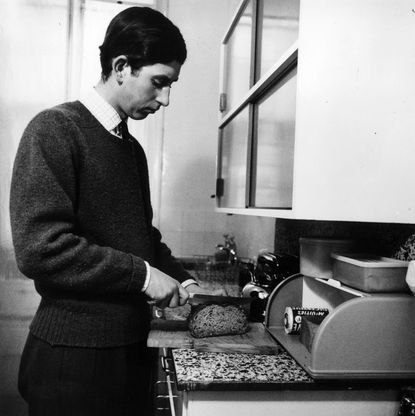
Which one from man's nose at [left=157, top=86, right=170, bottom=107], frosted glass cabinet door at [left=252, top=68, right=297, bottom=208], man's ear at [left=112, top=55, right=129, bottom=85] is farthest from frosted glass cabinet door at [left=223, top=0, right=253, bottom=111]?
man's ear at [left=112, top=55, right=129, bottom=85]

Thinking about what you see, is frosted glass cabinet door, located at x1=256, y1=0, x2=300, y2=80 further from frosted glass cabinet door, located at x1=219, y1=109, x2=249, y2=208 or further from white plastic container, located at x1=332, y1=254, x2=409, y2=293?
white plastic container, located at x1=332, y1=254, x2=409, y2=293

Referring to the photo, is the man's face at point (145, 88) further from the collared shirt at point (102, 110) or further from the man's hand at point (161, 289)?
the man's hand at point (161, 289)

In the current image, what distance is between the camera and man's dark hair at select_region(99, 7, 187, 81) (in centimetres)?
116

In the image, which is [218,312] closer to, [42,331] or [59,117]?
[42,331]

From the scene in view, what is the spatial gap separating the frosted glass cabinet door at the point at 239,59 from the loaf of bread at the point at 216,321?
0.94 metres

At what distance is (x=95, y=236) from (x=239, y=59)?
4.17 ft

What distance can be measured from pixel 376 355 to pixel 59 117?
0.94 metres

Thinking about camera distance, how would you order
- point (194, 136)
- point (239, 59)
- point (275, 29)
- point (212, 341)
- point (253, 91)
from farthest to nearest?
point (194, 136), point (239, 59), point (253, 91), point (275, 29), point (212, 341)

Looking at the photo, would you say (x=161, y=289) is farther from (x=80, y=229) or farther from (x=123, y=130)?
(x=123, y=130)

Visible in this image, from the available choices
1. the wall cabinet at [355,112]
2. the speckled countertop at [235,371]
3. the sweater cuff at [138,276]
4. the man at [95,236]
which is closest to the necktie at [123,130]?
the man at [95,236]

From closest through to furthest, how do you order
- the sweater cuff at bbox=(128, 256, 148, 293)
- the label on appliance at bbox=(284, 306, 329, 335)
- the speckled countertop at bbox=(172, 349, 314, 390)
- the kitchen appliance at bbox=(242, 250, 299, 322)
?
the speckled countertop at bbox=(172, 349, 314, 390) → the sweater cuff at bbox=(128, 256, 148, 293) → the label on appliance at bbox=(284, 306, 329, 335) → the kitchen appliance at bbox=(242, 250, 299, 322)

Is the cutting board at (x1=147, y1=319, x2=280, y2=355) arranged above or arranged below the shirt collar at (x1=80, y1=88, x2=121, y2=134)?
below

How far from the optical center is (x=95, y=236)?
112 cm

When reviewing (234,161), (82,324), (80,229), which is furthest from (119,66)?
(234,161)
